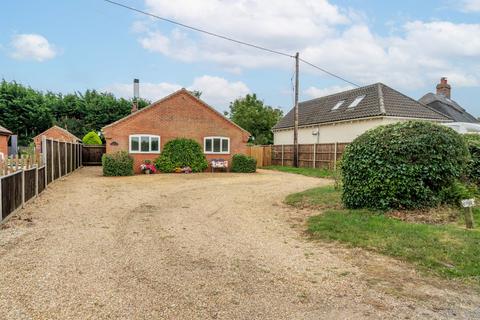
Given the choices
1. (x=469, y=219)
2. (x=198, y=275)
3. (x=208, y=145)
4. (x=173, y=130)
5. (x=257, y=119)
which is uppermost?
(x=257, y=119)

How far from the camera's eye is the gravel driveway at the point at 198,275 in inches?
139

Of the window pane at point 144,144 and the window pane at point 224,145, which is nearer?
the window pane at point 144,144

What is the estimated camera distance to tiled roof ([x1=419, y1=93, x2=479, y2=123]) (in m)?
33.4

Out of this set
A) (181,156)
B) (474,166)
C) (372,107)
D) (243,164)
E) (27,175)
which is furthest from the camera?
(243,164)

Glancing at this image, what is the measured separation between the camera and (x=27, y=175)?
9633 millimetres

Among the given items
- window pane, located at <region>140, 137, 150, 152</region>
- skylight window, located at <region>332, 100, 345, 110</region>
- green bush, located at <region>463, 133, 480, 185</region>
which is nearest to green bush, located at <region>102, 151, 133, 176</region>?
window pane, located at <region>140, 137, 150, 152</region>

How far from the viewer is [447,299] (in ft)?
12.6

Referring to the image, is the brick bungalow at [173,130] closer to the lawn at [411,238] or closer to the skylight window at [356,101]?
the skylight window at [356,101]

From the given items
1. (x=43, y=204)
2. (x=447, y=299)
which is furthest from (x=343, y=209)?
(x=43, y=204)

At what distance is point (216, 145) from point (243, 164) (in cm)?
225

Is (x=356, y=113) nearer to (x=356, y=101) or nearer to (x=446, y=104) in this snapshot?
(x=356, y=101)

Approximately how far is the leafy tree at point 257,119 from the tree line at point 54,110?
1298cm

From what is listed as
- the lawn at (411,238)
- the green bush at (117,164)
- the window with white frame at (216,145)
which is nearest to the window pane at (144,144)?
the green bush at (117,164)

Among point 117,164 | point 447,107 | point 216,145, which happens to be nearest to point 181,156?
point 216,145
